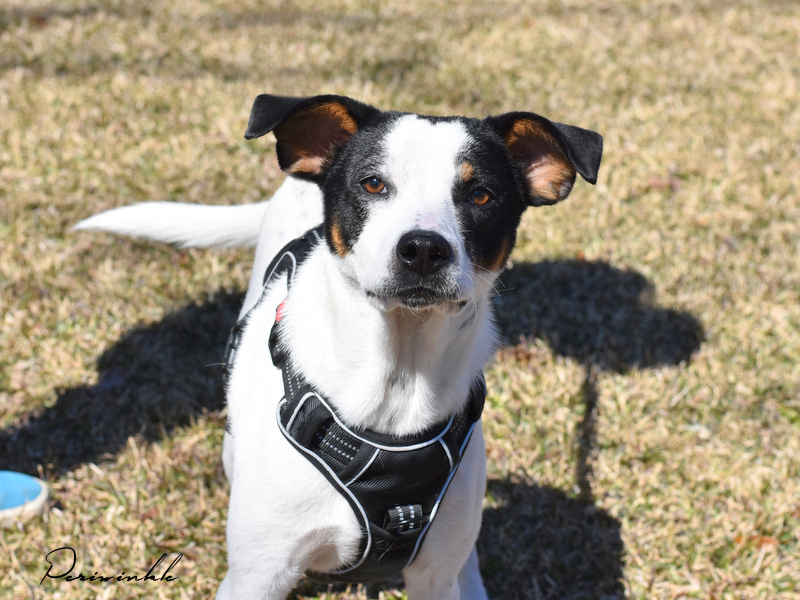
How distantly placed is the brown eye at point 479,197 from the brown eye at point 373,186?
26 cm

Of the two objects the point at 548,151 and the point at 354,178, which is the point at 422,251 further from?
the point at 548,151

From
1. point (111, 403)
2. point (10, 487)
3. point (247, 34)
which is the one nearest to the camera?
point (10, 487)

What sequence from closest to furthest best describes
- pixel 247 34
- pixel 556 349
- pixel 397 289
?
pixel 397 289 → pixel 556 349 → pixel 247 34

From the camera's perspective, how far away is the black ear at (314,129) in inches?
89.4

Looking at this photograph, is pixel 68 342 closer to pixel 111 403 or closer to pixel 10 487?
pixel 111 403

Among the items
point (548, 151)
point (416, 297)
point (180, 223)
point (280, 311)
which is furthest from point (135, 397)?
point (548, 151)

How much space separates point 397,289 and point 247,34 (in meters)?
5.48

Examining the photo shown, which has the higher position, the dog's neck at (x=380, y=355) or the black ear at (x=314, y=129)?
the black ear at (x=314, y=129)

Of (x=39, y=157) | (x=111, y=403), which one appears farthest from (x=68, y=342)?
(x=39, y=157)

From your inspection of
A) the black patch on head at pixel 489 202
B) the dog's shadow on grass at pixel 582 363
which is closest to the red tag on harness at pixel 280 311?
the black patch on head at pixel 489 202

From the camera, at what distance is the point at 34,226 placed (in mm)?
4691

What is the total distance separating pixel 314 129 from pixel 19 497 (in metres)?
2.00

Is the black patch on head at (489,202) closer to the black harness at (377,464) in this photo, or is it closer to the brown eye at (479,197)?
the brown eye at (479,197)

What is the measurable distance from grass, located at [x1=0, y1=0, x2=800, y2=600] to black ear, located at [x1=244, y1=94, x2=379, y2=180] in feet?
5.28
